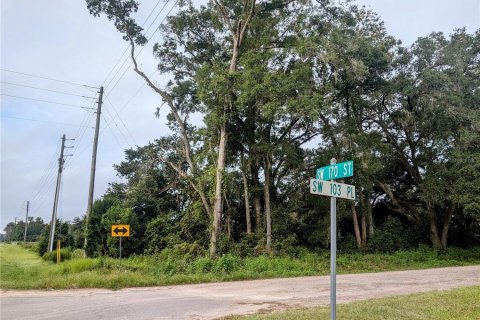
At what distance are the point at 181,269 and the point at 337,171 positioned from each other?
13269 millimetres

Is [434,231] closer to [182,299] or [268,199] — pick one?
[268,199]

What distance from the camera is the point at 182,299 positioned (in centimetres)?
1038

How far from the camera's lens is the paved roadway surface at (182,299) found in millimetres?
8375

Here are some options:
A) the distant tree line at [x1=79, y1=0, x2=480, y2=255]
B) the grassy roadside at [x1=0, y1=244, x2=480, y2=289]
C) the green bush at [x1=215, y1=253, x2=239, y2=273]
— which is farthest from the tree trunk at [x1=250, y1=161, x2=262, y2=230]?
the green bush at [x1=215, y1=253, x2=239, y2=273]

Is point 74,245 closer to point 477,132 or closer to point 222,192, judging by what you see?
point 222,192

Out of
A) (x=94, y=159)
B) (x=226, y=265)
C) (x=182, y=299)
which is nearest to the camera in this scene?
(x=182, y=299)

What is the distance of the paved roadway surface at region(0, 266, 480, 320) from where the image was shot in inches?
330

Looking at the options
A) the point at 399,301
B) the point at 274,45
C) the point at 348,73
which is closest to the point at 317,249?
the point at 348,73

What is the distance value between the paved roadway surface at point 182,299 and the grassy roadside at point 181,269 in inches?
37.9

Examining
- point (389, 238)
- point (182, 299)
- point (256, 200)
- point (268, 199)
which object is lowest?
point (182, 299)

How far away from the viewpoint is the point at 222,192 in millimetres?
21453

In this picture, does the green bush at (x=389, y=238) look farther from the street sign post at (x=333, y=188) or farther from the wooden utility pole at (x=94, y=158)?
the street sign post at (x=333, y=188)

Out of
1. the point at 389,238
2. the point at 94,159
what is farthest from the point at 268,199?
the point at 94,159

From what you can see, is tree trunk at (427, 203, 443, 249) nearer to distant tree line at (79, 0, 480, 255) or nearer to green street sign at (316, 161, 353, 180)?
distant tree line at (79, 0, 480, 255)
